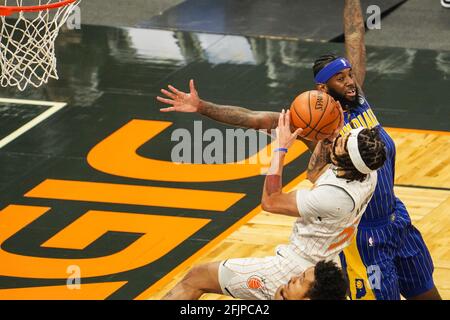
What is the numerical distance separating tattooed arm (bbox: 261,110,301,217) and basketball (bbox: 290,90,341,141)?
0.35 m

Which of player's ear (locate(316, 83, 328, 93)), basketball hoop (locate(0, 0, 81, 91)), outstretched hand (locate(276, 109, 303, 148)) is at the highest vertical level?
outstretched hand (locate(276, 109, 303, 148))

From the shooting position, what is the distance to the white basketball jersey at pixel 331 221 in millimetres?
9547

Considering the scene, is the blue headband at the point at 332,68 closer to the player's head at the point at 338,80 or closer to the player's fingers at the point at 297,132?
the player's head at the point at 338,80

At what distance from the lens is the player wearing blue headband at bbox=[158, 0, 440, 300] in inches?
413

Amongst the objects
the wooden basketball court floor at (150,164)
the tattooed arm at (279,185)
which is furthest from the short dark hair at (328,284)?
the wooden basketball court floor at (150,164)

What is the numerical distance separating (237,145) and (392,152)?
5576mm

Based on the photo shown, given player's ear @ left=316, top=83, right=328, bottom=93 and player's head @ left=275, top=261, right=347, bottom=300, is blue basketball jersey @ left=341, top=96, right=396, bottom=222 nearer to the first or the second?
player's ear @ left=316, top=83, right=328, bottom=93

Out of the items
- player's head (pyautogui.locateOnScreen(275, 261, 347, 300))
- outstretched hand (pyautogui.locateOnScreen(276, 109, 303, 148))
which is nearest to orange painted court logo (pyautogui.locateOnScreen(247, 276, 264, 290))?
player's head (pyautogui.locateOnScreen(275, 261, 347, 300))

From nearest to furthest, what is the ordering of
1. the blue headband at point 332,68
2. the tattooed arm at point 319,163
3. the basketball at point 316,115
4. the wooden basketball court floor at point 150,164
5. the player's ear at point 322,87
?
the basketball at point 316,115 < the tattooed arm at point 319,163 < the blue headband at point 332,68 < the player's ear at point 322,87 < the wooden basketball court floor at point 150,164

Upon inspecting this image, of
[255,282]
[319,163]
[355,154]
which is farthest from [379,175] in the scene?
[255,282]

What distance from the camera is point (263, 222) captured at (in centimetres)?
1415

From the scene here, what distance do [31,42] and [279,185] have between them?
7.62 m

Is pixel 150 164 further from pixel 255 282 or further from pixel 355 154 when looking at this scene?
pixel 355 154
